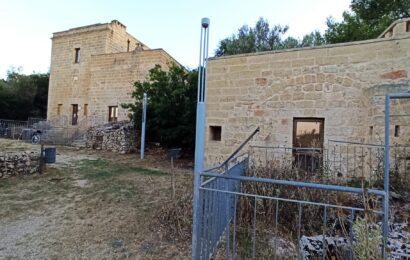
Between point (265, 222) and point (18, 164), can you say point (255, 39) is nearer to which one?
point (18, 164)

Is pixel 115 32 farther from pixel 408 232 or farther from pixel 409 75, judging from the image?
pixel 408 232

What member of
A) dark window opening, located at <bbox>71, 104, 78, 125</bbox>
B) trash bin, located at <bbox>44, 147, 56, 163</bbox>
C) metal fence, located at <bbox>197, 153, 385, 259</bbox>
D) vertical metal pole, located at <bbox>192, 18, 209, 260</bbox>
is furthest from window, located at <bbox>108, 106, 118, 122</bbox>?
vertical metal pole, located at <bbox>192, 18, 209, 260</bbox>

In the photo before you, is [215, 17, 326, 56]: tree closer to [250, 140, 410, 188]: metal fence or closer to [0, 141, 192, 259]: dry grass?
[250, 140, 410, 188]: metal fence

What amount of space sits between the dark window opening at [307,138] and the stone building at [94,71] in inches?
502

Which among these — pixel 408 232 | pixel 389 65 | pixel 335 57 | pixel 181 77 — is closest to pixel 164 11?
pixel 181 77

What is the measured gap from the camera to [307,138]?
6508 millimetres

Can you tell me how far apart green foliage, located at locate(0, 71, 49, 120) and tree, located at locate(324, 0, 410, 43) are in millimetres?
26486

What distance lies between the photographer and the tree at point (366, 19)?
1509cm

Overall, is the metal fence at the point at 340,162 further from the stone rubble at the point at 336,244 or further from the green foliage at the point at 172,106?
the green foliage at the point at 172,106

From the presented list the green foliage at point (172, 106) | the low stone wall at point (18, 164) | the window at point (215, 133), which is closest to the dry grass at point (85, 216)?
the low stone wall at point (18, 164)

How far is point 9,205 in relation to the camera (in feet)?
17.3

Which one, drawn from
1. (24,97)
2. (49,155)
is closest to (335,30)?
(49,155)

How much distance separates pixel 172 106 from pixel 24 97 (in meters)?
21.7

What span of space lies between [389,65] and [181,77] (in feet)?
27.2
